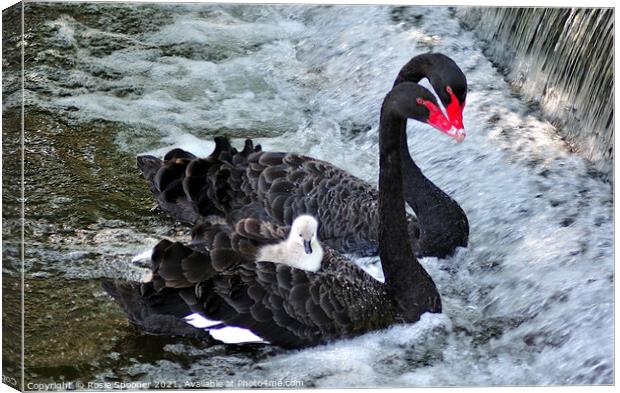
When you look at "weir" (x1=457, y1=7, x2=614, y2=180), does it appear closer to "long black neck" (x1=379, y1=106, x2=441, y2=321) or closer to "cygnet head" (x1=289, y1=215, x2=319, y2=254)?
"long black neck" (x1=379, y1=106, x2=441, y2=321)

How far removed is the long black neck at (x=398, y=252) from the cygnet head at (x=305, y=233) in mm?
296

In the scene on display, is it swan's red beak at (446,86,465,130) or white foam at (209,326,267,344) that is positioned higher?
swan's red beak at (446,86,465,130)

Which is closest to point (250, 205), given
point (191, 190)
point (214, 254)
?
point (191, 190)

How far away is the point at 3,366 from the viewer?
18.7ft

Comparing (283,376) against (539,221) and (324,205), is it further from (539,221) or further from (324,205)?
(539,221)

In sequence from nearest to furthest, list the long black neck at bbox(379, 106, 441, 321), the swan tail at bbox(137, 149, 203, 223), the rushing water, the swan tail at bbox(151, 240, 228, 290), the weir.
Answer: the swan tail at bbox(151, 240, 228, 290) < the rushing water < the long black neck at bbox(379, 106, 441, 321) < the swan tail at bbox(137, 149, 203, 223) < the weir

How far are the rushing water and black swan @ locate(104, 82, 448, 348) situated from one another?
3.9 inches

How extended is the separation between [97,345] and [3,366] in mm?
365

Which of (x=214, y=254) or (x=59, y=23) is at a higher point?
(x=59, y=23)

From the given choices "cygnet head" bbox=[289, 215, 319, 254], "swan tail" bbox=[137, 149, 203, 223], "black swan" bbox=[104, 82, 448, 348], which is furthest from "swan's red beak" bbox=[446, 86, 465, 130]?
"swan tail" bbox=[137, 149, 203, 223]

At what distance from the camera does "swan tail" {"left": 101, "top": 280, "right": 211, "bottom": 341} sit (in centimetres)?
560

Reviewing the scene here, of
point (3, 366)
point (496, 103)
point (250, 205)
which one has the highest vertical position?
point (496, 103)

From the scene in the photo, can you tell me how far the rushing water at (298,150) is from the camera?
18.7 feet

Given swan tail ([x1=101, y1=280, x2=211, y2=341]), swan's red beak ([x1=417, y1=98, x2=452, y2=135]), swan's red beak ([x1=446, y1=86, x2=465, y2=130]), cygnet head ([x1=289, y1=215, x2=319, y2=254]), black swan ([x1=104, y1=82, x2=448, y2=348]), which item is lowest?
swan tail ([x1=101, y1=280, x2=211, y2=341])
